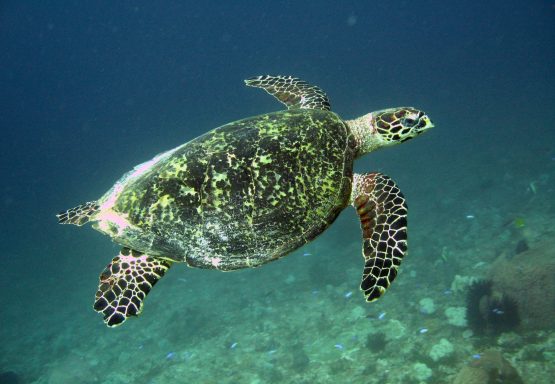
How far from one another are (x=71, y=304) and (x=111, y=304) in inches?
843

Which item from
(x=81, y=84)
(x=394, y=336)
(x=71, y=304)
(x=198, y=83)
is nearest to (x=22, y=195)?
(x=81, y=84)

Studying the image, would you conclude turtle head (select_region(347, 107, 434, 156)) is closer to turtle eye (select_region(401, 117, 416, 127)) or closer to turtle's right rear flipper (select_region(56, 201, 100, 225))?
turtle eye (select_region(401, 117, 416, 127))

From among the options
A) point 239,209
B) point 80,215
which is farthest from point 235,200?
point 80,215

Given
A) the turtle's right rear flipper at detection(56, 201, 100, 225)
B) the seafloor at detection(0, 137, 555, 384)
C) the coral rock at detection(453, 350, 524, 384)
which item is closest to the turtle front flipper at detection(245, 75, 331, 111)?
the turtle's right rear flipper at detection(56, 201, 100, 225)

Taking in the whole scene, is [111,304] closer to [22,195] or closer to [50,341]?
[50,341]

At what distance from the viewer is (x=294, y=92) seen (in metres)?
6.49

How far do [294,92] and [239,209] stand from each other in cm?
352

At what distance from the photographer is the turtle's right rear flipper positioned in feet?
14.4

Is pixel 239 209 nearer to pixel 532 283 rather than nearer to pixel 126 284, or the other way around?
pixel 126 284

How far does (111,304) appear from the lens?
383 cm

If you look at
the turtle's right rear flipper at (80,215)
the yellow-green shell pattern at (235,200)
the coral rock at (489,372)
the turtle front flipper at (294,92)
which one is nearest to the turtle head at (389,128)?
the yellow-green shell pattern at (235,200)

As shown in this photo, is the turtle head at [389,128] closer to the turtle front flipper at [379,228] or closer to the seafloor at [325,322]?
the turtle front flipper at [379,228]

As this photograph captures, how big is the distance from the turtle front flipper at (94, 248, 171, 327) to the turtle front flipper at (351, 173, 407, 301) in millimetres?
2443

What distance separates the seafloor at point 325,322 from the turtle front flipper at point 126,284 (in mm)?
6809
